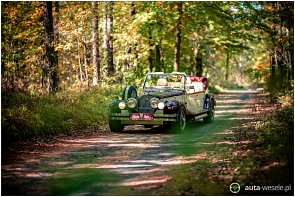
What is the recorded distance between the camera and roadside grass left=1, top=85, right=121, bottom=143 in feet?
31.8

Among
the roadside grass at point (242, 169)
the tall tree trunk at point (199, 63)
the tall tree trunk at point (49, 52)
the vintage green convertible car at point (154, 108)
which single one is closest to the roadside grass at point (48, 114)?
the tall tree trunk at point (49, 52)

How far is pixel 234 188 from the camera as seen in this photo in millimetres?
6035

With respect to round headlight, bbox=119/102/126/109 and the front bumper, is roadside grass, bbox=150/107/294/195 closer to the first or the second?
the front bumper

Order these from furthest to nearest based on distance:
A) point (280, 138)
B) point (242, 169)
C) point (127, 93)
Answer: point (127, 93) < point (280, 138) < point (242, 169)

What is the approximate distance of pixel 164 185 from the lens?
20.5ft

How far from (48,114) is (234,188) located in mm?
6937

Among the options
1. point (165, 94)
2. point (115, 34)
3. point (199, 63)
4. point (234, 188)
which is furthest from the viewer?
point (199, 63)

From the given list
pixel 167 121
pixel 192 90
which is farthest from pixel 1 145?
pixel 192 90

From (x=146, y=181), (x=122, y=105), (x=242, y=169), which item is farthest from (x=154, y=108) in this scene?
(x=146, y=181)

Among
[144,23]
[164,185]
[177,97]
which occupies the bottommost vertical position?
[164,185]

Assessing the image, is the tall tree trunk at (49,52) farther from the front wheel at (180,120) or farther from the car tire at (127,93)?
the front wheel at (180,120)

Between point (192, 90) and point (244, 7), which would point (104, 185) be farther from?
point (244, 7)

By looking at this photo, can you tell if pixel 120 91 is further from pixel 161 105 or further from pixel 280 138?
pixel 280 138

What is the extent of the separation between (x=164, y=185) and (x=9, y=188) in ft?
8.03
